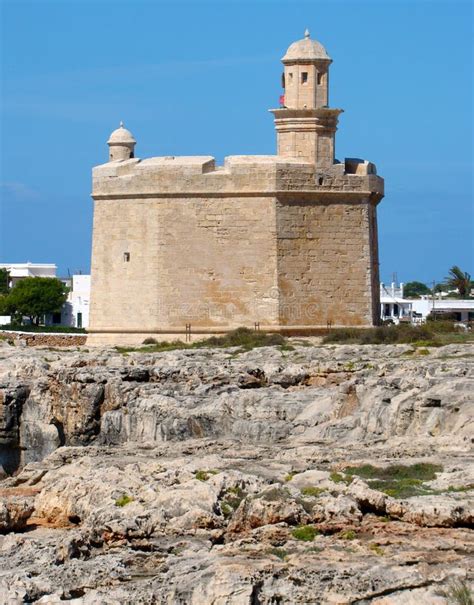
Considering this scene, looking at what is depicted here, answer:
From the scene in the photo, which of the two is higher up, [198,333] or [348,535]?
[198,333]

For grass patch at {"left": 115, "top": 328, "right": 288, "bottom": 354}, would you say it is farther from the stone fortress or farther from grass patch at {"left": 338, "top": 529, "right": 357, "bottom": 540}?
grass patch at {"left": 338, "top": 529, "right": 357, "bottom": 540}

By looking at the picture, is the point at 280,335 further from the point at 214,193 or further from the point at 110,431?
the point at 110,431

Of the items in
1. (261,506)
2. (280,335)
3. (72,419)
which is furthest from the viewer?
(280,335)

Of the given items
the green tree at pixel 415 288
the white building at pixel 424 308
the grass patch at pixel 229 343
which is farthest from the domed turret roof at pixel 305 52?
the green tree at pixel 415 288

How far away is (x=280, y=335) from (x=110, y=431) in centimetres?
791

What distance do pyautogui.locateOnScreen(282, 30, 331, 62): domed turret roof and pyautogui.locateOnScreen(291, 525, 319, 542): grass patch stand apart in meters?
19.8

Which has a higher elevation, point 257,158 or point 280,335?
point 257,158

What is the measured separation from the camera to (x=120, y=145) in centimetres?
3444

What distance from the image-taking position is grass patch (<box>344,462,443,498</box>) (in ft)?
46.7

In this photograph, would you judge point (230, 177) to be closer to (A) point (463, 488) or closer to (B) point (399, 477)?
(B) point (399, 477)

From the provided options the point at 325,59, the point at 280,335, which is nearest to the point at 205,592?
the point at 280,335

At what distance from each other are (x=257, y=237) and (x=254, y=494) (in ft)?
58.8

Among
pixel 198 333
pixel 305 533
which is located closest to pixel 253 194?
pixel 198 333

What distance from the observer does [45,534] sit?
1448 centimetres
